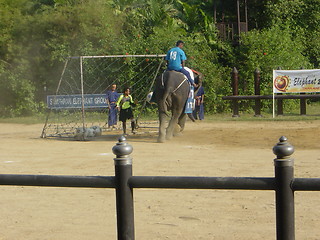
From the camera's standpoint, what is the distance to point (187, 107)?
1650 cm

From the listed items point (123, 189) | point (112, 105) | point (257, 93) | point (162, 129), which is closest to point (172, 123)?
point (162, 129)

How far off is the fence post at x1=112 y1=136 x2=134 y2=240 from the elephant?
457 inches

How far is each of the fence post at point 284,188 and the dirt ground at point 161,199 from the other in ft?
8.58

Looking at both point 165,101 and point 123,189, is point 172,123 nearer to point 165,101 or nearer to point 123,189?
point 165,101

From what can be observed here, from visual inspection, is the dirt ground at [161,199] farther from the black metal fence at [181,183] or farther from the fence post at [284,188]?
the fence post at [284,188]

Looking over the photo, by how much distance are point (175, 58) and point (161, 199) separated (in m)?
7.74

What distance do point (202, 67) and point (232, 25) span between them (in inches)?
217

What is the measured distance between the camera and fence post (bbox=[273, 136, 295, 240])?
12.7ft

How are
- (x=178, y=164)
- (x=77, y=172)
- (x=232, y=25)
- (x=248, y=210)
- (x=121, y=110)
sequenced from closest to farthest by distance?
1. (x=248, y=210)
2. (x=77, y=172)
3. (x=178, y=164)
4. (x=121, y=110)
5. (x=232, y=25)

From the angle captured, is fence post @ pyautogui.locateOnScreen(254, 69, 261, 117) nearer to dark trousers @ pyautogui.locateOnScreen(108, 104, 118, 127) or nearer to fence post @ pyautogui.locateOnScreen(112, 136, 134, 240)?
dark trousers @ pyautogui.locateOnScreen(108, 104, 118, 127)

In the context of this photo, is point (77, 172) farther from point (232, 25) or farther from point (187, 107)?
point (232, 25)

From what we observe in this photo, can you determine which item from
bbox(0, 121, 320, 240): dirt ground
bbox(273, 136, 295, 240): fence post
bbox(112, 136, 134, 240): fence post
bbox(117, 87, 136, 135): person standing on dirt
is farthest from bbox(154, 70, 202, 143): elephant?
bbox(273, 136, 295, 240): fence post

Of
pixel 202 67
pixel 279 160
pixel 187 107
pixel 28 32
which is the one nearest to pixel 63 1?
pixel 28 32

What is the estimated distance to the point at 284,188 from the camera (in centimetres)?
390
